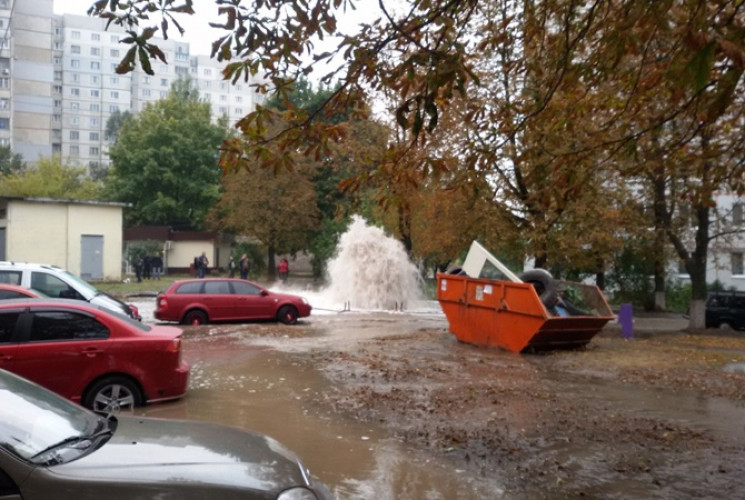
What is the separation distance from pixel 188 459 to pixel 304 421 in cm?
496

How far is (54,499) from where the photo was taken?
310 cm

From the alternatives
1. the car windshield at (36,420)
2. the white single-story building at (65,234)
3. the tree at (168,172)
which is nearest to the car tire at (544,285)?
the car windshield at (36,420)

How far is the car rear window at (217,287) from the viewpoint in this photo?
1964 centimetres

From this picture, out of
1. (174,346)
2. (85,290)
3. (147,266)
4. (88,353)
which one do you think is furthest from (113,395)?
(147,266)

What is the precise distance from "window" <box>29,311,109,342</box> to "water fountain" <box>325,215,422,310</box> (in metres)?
18.8

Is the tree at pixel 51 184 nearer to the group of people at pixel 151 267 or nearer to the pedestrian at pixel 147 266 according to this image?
the group of people at pixel 151 267

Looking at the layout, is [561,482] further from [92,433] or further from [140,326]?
[140,326]

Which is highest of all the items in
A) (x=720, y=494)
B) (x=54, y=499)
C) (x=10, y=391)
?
(x=10, y=391)

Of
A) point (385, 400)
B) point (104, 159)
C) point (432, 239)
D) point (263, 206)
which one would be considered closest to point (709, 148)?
point (385, 400)

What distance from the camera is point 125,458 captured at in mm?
3527

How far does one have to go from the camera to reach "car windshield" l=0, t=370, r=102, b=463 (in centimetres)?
346

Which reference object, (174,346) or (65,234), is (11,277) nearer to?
(174,346)

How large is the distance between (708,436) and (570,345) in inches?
304

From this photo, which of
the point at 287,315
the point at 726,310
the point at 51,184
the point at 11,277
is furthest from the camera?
the point at 51,184
